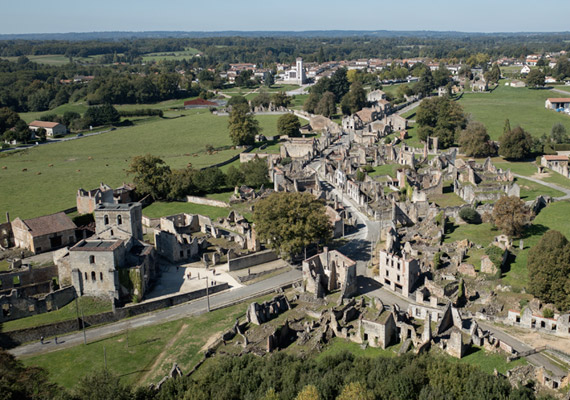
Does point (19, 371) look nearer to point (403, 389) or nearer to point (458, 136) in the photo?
point (403, 389)

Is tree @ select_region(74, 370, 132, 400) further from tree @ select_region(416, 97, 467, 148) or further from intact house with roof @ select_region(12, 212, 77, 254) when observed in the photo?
tree @ select_region(416, 97, 467, 148)

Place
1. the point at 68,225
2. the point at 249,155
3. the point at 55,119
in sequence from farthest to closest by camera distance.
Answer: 1. the point at 55,119
2. the point at 249,155
3. the point at 68,225

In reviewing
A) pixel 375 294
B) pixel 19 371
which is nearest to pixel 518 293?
pixel 375 294

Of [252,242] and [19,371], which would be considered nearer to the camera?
[19,371]

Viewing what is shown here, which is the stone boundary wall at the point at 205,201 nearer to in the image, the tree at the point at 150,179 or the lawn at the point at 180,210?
the lawn at the point at 180,210

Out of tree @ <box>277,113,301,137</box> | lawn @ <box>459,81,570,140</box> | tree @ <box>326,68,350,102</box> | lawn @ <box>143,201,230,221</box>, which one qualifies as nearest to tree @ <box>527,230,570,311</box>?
lawn @ <box>143,201,230,221</box>

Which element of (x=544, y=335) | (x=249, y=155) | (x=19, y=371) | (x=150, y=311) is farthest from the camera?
(x=249, y=155)

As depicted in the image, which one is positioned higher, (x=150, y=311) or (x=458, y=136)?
(x=458, y=136)

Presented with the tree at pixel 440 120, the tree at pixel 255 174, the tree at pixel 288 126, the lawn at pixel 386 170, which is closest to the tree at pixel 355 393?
the tree at pixel 255 174
